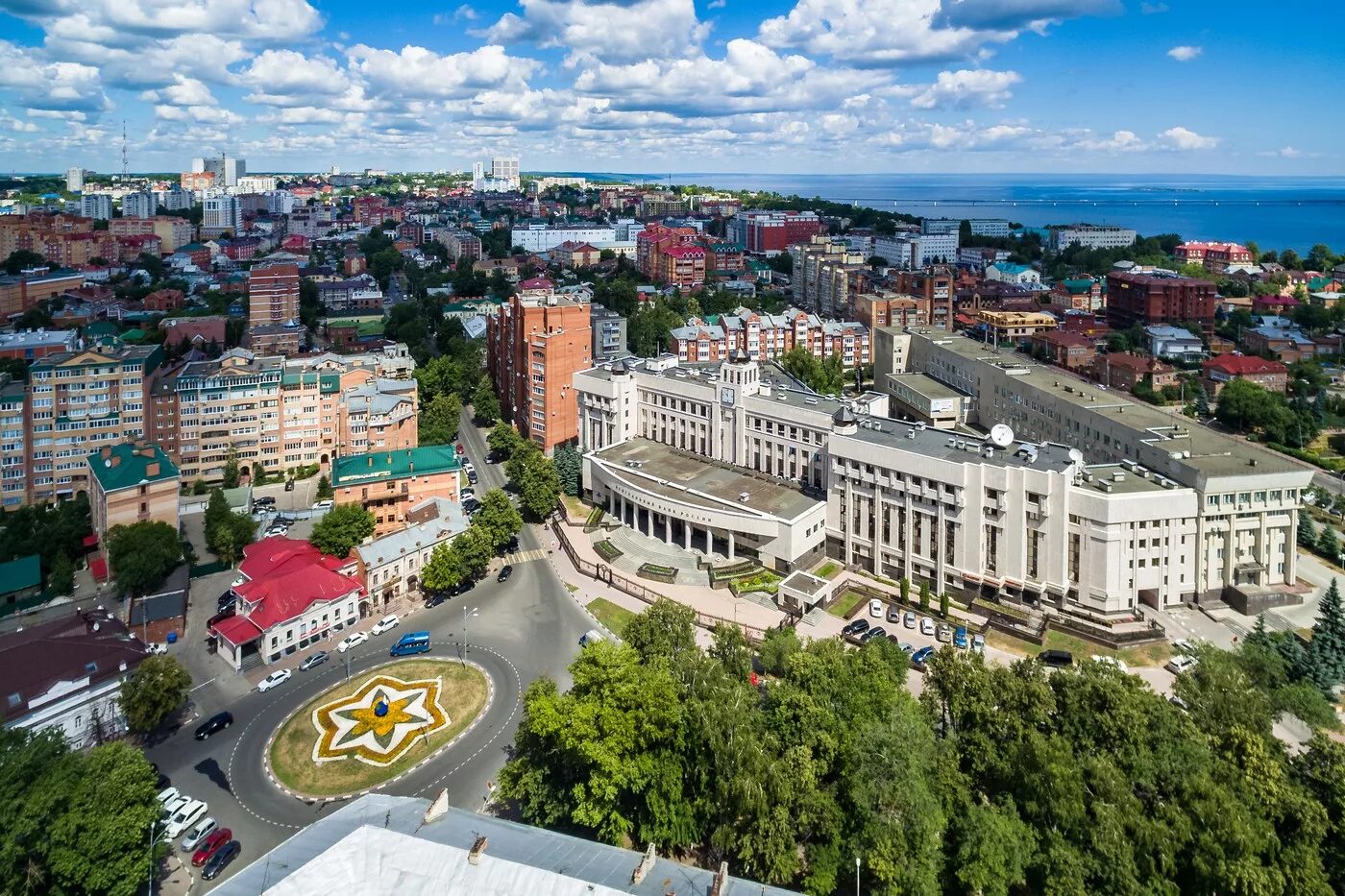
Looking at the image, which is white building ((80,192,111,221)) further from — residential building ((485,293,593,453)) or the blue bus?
the blue bus

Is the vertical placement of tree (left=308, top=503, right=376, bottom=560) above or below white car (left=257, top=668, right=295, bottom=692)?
above

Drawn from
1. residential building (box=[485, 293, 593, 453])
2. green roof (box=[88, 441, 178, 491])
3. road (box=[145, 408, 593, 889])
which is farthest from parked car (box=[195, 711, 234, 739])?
residential building (box=[485, 293, 593, 453])

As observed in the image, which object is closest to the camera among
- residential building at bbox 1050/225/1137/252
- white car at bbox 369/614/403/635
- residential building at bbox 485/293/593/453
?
white car at bbox 369/614/403/635

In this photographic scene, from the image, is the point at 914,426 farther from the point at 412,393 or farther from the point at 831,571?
the point at 412,393

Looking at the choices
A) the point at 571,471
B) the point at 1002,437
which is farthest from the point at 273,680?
the point at 1002,437

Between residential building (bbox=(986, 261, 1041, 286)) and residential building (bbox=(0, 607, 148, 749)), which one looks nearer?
residential building (bbox=(0, 607, 148, 749))
